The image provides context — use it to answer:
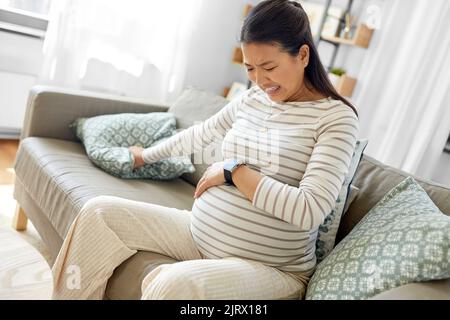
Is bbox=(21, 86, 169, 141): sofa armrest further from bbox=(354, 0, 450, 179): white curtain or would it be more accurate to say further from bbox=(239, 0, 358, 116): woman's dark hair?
bbox=(354, 0, 450, 179): white curtain

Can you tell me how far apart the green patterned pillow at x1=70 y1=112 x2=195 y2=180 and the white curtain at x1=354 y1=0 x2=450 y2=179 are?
53.9 inches

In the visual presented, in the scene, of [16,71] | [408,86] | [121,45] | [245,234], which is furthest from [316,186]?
[16,71]

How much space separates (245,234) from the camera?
1039 mm

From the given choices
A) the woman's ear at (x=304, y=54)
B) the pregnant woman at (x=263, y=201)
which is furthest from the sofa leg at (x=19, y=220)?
the woman's ear at (x=304, y=54)

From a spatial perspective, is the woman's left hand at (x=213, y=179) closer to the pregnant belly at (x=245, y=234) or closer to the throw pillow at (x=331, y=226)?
the pregnant belly at (x=245, y=234)

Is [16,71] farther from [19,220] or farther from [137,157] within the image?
[137,157]

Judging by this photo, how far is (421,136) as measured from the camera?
8.02 ft

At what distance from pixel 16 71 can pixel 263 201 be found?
2161mm

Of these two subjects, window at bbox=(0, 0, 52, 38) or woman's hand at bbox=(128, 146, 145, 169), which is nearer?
woman's hand at bbox=(128, 146, 145, 169)

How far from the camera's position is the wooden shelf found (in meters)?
2.59

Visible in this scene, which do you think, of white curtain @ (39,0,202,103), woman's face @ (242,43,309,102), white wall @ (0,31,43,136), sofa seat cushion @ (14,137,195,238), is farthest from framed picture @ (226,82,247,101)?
woman's face @ (242,43,309,102)

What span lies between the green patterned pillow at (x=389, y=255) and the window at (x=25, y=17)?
2264 mm

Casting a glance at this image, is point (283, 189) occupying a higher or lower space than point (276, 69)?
lower

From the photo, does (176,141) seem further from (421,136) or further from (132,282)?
(421,136)
